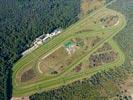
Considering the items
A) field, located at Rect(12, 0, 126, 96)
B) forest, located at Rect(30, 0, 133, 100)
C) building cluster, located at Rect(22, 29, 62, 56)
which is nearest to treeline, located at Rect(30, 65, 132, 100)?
forest, located at Rect(30, 0, 133, 100)

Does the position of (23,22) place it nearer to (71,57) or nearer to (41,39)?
(41,39)

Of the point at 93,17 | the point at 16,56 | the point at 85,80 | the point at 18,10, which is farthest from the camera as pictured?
the point at 18,10

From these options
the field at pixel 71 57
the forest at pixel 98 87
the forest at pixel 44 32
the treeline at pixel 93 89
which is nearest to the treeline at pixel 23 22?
the forest at pixel 44 32

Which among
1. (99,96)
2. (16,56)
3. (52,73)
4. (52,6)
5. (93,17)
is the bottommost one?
(99,96)

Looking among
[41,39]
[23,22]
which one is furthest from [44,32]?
[23,22]

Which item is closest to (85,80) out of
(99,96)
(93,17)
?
(99,96)

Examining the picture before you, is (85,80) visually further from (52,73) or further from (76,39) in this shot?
(76,39)

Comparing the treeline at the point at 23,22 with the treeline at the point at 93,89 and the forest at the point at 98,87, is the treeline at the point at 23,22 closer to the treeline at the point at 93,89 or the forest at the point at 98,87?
the treeline at the point at 93,89

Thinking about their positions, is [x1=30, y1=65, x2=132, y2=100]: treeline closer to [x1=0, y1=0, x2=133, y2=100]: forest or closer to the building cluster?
[x1=0, y1=0, x2=133, y2=100]: forest
